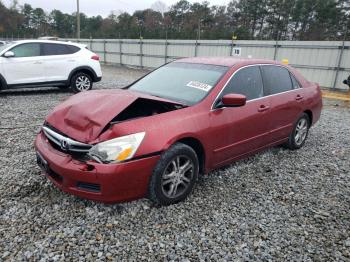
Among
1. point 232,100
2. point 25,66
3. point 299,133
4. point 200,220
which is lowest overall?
point 200,220

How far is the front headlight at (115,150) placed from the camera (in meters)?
2.74

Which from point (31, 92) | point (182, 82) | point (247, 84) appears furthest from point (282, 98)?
point (31, 92)

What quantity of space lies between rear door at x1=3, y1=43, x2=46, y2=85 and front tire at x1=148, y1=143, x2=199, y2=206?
7.11 meters

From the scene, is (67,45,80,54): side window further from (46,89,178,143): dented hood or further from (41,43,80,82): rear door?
(46,89,178,143): dented hood

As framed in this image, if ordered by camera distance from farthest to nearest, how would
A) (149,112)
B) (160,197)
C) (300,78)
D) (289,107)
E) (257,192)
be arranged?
(300,78)
(289,107)
(257,192)
(149,112)
(160,197)

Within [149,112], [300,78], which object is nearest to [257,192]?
[149,112]

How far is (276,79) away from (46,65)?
6.83 metres

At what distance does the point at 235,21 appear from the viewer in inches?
1414

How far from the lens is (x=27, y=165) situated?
4.02m

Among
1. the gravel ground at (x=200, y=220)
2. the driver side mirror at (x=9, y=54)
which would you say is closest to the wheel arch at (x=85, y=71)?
the driver side mirror at (x=9, y=54)

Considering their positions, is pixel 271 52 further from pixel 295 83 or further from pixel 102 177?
pixel 102 177

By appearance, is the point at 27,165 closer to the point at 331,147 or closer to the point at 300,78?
the point at 300,78

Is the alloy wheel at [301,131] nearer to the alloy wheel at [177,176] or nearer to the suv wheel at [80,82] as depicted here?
the alloy wheel at [177,176]

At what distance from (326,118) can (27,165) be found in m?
7.08
